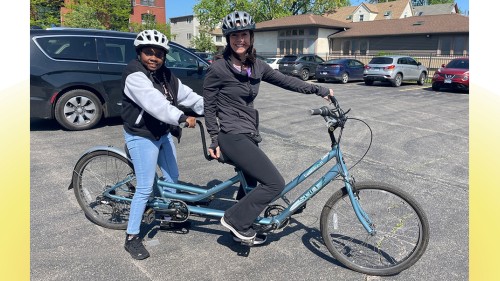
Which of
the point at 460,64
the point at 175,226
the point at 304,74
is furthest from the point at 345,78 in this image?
the point at 175,226

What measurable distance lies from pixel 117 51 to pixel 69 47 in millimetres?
913

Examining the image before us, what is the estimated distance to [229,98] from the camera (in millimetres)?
3094

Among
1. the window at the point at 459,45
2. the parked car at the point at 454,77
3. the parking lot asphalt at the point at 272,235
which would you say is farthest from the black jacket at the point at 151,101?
the window at the point at 459,45

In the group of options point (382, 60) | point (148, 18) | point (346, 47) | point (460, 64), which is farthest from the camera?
point (148, 18)

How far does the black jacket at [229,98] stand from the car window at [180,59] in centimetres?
571

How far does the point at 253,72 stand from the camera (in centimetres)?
315

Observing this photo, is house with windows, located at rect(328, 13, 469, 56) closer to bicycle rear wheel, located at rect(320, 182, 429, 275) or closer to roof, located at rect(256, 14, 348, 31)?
roof, located at rect(256, 14, 348, 31)

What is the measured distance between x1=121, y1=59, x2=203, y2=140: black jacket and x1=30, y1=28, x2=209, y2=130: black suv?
4.71 m

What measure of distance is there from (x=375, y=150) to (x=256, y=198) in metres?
4.12

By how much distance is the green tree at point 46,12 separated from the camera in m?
32.4

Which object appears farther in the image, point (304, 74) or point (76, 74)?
point (304, 74)

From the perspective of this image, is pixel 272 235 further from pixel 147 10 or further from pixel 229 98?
pixel 147 10

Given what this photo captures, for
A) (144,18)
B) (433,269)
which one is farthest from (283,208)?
(144,18)

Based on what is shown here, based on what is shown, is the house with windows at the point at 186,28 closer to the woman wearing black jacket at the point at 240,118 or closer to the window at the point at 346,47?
the window at the point at 346,47
